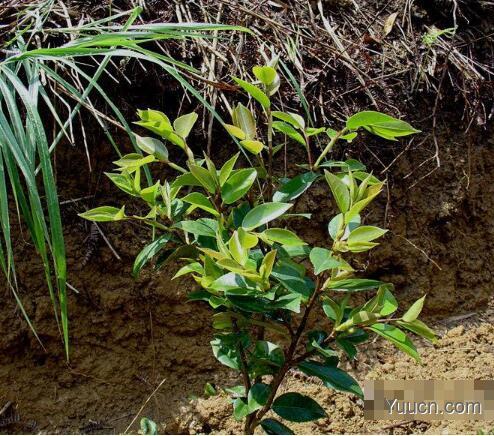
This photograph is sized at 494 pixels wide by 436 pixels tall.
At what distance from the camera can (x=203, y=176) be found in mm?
1249

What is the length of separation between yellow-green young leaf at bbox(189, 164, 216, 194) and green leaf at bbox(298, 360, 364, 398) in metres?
0.37

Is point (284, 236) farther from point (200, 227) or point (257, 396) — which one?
point (257, 396)

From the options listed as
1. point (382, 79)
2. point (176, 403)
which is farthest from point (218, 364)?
point (382, 79)

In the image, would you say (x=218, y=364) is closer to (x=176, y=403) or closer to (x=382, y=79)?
(x=176, y=403)

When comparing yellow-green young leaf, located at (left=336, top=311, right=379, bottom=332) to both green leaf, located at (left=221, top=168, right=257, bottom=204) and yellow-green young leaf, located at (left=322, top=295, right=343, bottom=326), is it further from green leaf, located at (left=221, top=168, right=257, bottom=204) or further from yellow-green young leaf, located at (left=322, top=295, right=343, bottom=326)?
green leaf, located at (left=221, top=168, right=257, bottom=204)

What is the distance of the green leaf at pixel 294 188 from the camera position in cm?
134

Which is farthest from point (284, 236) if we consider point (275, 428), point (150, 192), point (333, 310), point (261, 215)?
point (275, 428)

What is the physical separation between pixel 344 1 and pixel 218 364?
1229 mm

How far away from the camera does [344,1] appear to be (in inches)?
90.0

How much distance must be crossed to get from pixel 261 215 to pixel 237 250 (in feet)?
0.34

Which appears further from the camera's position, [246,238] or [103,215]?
[103,215]

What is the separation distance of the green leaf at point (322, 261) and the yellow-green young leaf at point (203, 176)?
0.22m

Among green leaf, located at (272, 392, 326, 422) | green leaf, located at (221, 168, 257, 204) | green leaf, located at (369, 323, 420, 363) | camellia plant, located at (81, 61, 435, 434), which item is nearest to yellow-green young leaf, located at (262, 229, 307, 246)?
camellia plant, located at (81, 61, 435, 434)

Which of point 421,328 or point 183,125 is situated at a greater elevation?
point 183,125
